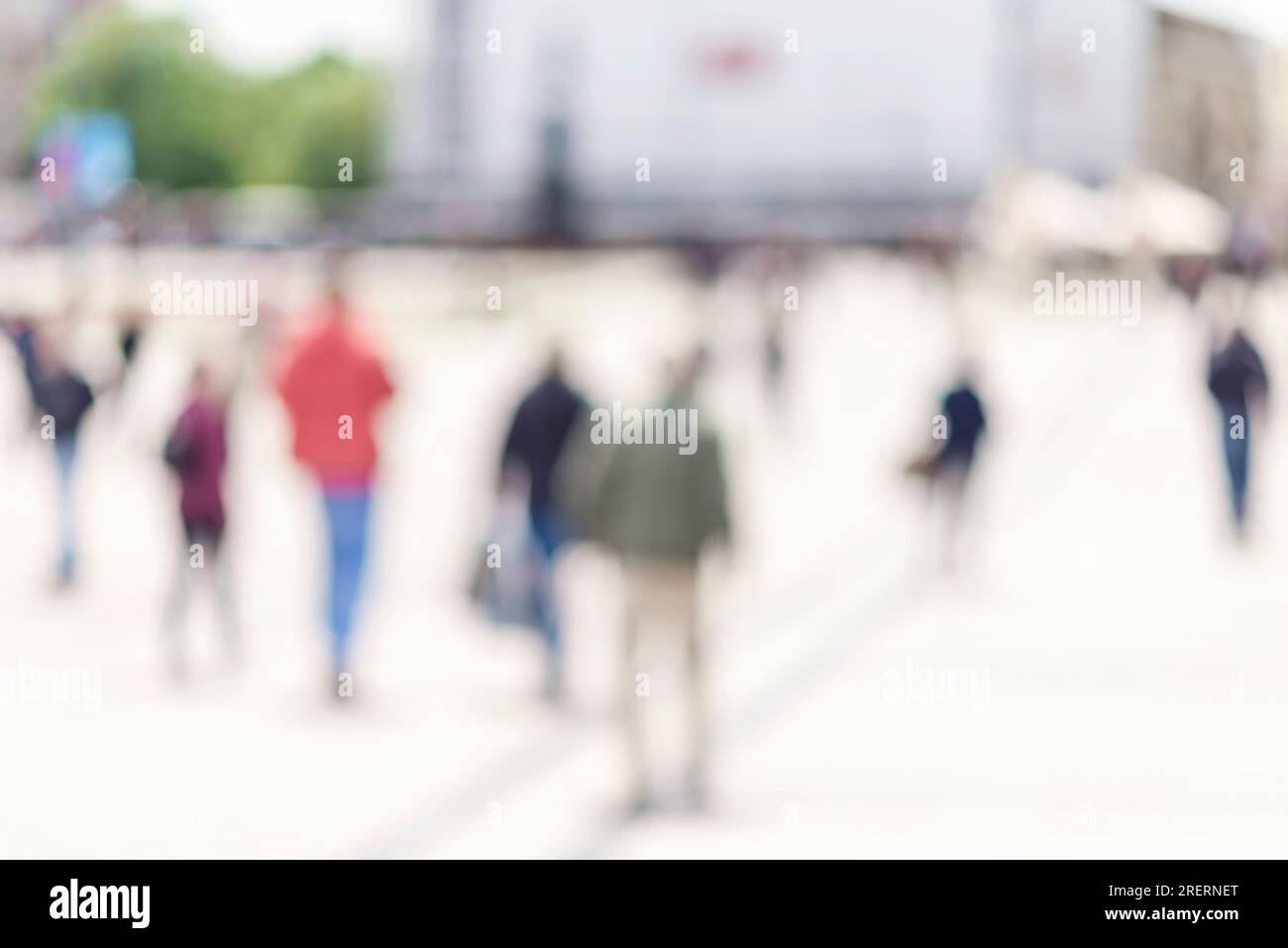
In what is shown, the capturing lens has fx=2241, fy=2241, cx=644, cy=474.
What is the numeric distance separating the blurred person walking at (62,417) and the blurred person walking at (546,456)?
143 inches

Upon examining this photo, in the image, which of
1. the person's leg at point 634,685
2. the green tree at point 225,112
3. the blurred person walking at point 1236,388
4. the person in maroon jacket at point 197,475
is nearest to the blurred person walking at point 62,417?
the person in maroon jacket at point 197,475

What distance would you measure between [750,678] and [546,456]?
137cm

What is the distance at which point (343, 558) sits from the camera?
30.5 ft

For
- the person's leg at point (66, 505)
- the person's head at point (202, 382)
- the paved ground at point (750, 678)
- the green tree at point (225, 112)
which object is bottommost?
the paved ground at point (750, 678)

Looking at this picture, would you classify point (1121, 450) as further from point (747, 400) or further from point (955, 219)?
point (955, 219)

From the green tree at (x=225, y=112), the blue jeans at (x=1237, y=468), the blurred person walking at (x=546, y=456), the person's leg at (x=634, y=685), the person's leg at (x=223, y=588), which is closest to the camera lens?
the person's leg at (x=634, y=685)

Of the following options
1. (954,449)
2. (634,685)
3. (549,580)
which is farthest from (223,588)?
(954,449)

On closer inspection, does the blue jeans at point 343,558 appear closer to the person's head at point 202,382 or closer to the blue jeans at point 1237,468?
the person's head at point 202,382

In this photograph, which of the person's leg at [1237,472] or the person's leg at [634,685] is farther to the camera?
the person's leg at [1237,472]

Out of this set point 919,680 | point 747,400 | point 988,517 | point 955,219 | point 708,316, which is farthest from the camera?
point 955,219

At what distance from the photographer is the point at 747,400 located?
975 inches

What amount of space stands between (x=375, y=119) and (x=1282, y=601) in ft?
296

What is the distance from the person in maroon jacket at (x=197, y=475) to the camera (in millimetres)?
9703
